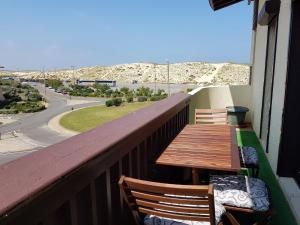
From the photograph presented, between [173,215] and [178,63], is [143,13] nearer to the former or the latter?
[173,215]

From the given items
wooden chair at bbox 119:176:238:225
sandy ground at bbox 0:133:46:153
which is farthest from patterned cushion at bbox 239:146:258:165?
sandy ground at bbox 0:133:46:153

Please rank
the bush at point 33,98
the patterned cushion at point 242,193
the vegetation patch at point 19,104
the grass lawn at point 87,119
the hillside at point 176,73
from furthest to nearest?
1. the hillside at point 176,73
2. the bush at point 33,98
3. the vegetation patch at point 19,104
4. the grass lawn at point 87,119
5. the patterned cushion at point 242,193

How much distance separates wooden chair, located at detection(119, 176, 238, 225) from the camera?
1.34 metres

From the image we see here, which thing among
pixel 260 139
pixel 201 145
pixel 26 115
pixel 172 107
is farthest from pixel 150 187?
pixel 26 115

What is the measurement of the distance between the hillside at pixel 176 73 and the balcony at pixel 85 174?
66.8m

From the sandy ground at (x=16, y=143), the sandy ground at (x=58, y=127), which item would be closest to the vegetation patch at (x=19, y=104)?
the sandy ground at (x=58, y=127)

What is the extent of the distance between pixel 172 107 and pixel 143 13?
38.2 meters

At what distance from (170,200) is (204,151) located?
1.02m

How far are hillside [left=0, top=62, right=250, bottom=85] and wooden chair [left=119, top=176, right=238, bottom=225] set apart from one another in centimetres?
6752

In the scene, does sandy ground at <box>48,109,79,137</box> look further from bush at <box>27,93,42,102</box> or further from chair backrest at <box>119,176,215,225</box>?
chair backrest at <box>119,176,215,225</box>

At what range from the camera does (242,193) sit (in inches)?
84.9

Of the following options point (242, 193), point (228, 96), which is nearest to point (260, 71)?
point (228, 96)

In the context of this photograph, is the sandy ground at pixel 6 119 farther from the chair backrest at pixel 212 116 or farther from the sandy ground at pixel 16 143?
the chair backrest at pixel 212 116

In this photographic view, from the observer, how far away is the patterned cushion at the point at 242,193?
206 centimetres
